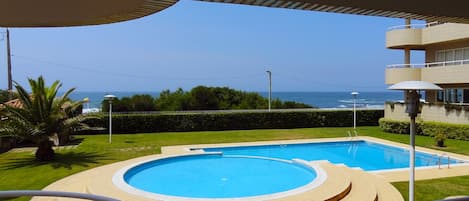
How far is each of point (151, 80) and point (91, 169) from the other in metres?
92.5

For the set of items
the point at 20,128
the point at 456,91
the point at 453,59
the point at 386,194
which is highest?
the point at 453,59

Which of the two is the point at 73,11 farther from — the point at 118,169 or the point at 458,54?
the point at 458,54

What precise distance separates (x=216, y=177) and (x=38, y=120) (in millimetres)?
6355

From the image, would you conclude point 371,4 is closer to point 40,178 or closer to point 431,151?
point 40,178

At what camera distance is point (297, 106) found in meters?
32.5

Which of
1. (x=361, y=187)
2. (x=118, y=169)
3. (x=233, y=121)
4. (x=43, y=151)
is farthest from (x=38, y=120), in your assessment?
(x=233, y=121)

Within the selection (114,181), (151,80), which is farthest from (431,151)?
(151,80)

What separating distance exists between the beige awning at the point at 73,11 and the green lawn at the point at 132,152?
6.18m

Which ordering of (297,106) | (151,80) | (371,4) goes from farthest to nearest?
(151,80)
(297,106)
(371,4)

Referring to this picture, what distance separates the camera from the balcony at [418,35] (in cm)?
2186

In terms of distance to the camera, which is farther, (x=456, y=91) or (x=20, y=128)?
(x=456, y=91)

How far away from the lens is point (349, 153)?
1686 centimetres

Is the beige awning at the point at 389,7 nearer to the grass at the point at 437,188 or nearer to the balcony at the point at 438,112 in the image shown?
the grass at the point at 437,188

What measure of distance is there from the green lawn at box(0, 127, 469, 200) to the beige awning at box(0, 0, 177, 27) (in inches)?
243
